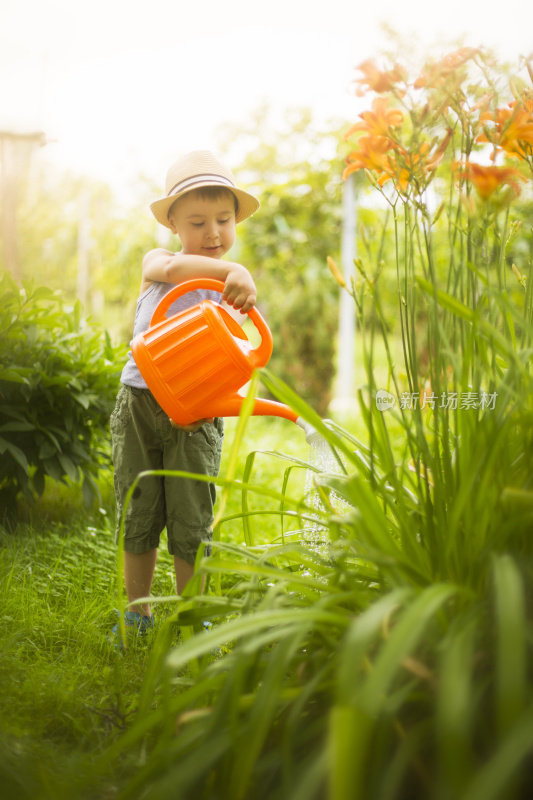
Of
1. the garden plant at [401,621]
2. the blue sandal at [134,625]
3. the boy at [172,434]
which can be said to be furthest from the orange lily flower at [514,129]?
the blue sandal at [134,625]

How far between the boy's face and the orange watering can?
21cm

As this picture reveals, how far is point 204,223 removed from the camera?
1.69 meters

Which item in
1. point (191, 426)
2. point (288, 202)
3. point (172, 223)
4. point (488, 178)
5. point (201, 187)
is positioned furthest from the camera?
point (288, 202)

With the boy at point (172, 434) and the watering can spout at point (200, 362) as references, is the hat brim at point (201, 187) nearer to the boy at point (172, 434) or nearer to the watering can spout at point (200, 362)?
the boy at point (172, 434)

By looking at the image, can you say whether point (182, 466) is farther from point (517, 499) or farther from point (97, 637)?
point (517, 499)

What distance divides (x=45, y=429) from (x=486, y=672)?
5.71 feet

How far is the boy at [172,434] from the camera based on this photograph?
168cm

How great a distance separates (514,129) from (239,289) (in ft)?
2.06

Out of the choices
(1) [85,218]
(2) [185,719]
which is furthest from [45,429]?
(1) [85,218]

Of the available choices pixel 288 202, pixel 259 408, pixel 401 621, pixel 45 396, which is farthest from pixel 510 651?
pixel 288 202

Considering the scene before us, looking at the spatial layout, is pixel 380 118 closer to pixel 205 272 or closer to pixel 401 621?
pixel 205 272

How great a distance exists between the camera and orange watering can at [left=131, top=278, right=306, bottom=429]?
1.46m

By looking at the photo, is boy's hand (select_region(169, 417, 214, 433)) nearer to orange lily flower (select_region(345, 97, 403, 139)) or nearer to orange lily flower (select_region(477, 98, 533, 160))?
orange lily flower (select_region(345, 97, 403, 139))

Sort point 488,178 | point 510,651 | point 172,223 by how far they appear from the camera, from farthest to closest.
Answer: point 172,223
point 488,178
point 510,651
